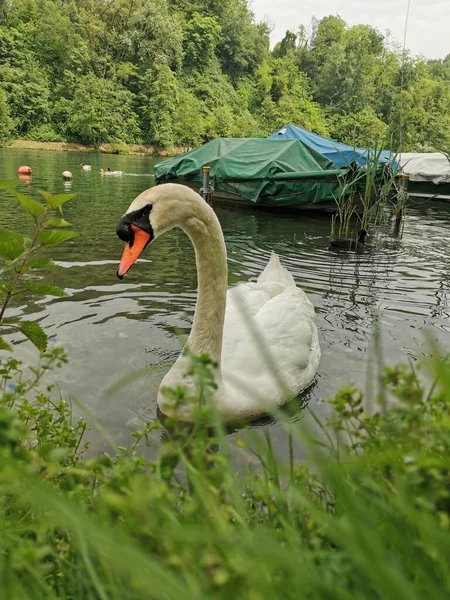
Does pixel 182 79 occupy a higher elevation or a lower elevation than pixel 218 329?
higher

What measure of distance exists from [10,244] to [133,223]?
976 millimetres

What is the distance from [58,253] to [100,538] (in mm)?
6765

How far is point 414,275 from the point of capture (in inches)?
259

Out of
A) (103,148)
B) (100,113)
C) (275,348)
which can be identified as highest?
(100,113)

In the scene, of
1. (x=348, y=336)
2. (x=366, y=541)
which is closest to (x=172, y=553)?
(x=366, y=541)

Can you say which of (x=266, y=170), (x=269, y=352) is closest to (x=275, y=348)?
(x=269, y=352)

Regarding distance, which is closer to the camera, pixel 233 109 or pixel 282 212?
pixel 282 212

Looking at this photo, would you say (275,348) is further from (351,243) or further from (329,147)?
(329,147)

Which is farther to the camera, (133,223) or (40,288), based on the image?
(133,223)

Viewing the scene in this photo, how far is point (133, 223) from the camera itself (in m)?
2.72

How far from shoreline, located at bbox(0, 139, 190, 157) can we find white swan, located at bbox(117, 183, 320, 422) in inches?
1577

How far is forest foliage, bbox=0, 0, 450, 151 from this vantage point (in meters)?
46.2

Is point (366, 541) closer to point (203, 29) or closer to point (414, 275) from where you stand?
point (414, 275)

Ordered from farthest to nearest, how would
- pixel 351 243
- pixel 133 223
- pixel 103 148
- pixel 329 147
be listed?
pixel 103 148 < pixel 329 147 < pixel 351 243 < pixel 133 223
